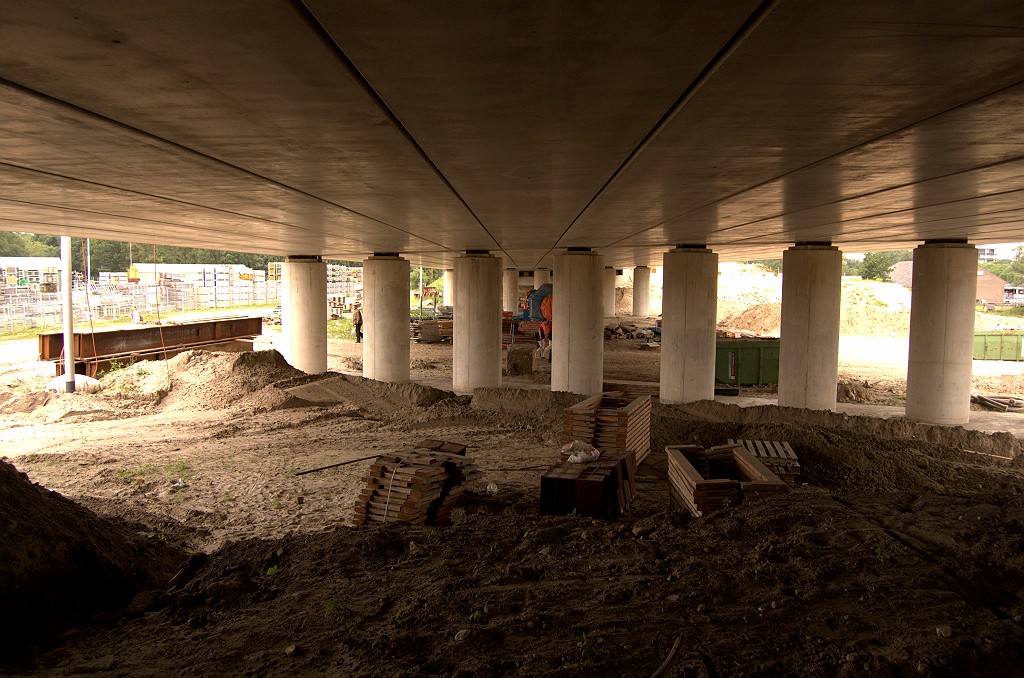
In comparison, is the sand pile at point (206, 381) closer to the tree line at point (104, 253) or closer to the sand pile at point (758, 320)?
the sand pile at point (758, 320)

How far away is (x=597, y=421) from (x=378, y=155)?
753 centimetres

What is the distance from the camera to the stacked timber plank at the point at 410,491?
1011 cm

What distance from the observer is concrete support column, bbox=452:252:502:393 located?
83.5 feet

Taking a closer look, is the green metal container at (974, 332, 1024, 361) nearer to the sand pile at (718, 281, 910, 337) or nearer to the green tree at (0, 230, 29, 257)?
the sand pile at (718, 281, 910, 337)

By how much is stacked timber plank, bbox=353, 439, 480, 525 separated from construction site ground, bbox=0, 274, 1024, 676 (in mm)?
636

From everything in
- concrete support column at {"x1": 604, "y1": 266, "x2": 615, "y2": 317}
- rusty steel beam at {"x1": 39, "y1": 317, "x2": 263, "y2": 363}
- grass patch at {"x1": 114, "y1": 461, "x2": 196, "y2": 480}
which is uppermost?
concrete support column at {"x1": 604, "y1": 266, "x2": 615, "y2": 317}

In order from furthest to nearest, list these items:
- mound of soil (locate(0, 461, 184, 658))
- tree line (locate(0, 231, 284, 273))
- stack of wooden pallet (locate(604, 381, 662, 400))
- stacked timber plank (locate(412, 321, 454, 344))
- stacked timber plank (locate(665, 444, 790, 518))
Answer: tree line (locate(0, 231, 284, 273)) < stacked timber plank (locate(412, 321, 454, 344)) < stack of wooden pallet (locate(604, 381, 662, 400)) < stacked timber plank (locate(665, 444, 790, 518)) < mound of soil (locate(0, 461, 184, 658))

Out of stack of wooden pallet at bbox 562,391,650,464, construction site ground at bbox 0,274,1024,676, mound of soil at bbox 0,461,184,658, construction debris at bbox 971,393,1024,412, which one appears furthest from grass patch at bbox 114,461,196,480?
construction debris at bbox 971,393,1024,412

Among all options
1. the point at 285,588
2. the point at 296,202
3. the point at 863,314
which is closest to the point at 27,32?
the point at 285,588

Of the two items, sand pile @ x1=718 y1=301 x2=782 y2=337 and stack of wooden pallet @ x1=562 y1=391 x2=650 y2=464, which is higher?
sand pile @ x1=718 y1=301 x2=782 y2=337

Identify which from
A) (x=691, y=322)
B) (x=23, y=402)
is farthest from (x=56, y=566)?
(x=691, y=322)

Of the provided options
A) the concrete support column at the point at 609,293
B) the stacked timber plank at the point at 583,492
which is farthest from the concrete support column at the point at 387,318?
the concrete support column at the point at 609,293

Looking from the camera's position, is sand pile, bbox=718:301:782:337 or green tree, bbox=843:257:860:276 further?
green tree, bbox=843:257:860:276

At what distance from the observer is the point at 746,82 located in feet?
17.8
